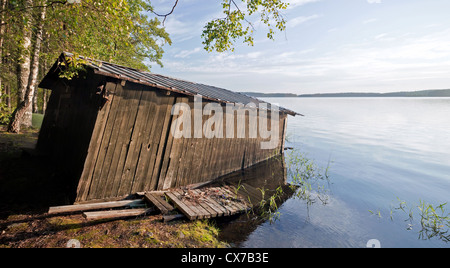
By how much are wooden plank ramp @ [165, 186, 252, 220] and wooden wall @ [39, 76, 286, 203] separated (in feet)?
2.77

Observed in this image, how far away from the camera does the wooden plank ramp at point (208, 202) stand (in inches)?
241

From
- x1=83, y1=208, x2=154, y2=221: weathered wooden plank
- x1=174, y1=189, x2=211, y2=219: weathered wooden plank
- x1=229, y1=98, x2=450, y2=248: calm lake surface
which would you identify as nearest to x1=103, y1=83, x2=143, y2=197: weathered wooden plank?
x1=83, y1=208, x2=154, y2=221: weathered wooden plank

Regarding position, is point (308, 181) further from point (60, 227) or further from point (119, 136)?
point (60, 227)

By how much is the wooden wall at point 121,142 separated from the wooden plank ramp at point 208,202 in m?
0.85

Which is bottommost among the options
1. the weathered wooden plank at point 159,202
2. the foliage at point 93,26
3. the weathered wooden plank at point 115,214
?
the weathered wooden plank at point 115,214

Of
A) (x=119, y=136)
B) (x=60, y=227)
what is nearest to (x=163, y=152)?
(x=119, y=136)

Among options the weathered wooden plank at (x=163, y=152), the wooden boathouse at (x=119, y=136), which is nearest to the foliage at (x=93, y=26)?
the wooden boathouse at (x=119, y=136)

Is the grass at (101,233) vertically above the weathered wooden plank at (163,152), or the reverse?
the weathered wooden plank at (163,152)

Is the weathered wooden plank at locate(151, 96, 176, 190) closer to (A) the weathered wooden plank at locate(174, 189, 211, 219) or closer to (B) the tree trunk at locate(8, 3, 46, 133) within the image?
(A) the weathered wooden plank at locate(174, 189, 211, 219)

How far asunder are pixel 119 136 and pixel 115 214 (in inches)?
85.9

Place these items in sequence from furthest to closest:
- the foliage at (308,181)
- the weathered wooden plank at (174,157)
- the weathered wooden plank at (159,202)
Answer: the foliage at (308,181)
the weathered wooden plank at (174,157)
the weathered wooden plank at (159,202)

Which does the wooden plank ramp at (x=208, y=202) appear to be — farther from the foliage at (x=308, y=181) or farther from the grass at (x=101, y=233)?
the foliage at (x=308, y=181)
